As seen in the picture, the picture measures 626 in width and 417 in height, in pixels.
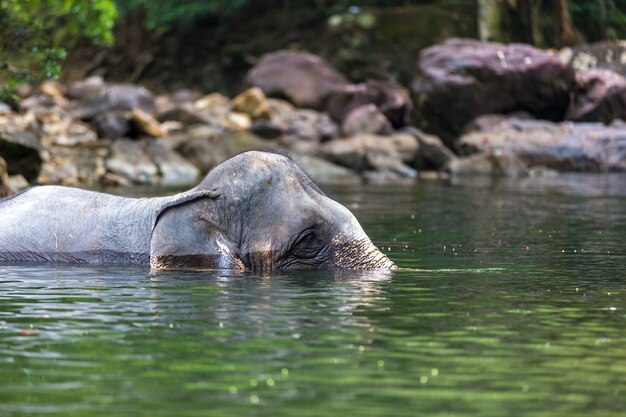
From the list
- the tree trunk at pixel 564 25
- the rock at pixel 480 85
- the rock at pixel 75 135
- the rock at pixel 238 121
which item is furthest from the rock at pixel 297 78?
the rock at pixel 75 135

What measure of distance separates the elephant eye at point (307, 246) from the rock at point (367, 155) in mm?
23877

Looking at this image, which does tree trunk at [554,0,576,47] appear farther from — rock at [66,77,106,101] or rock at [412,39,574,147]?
rock at [66,77,106,101]

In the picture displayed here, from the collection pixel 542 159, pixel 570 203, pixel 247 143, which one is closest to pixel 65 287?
pixel 570 203

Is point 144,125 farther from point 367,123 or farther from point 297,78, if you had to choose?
point 297,78

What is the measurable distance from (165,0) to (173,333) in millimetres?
46934

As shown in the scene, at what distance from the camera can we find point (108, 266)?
1259 cm

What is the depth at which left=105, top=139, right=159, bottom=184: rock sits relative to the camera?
104 feet

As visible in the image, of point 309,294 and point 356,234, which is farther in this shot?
point 356,234

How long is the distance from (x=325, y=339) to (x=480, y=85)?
34.8m

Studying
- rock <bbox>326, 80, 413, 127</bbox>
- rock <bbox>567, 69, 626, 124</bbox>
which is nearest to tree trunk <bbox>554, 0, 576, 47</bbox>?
rock <bbox>567, 69, 626, 124</bbox>

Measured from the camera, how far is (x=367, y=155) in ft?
123

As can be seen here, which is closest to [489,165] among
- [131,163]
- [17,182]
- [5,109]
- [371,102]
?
[371,102]

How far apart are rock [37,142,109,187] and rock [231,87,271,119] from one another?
9.76 m

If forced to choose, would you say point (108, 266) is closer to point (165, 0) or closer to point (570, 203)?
point (570, 203)
